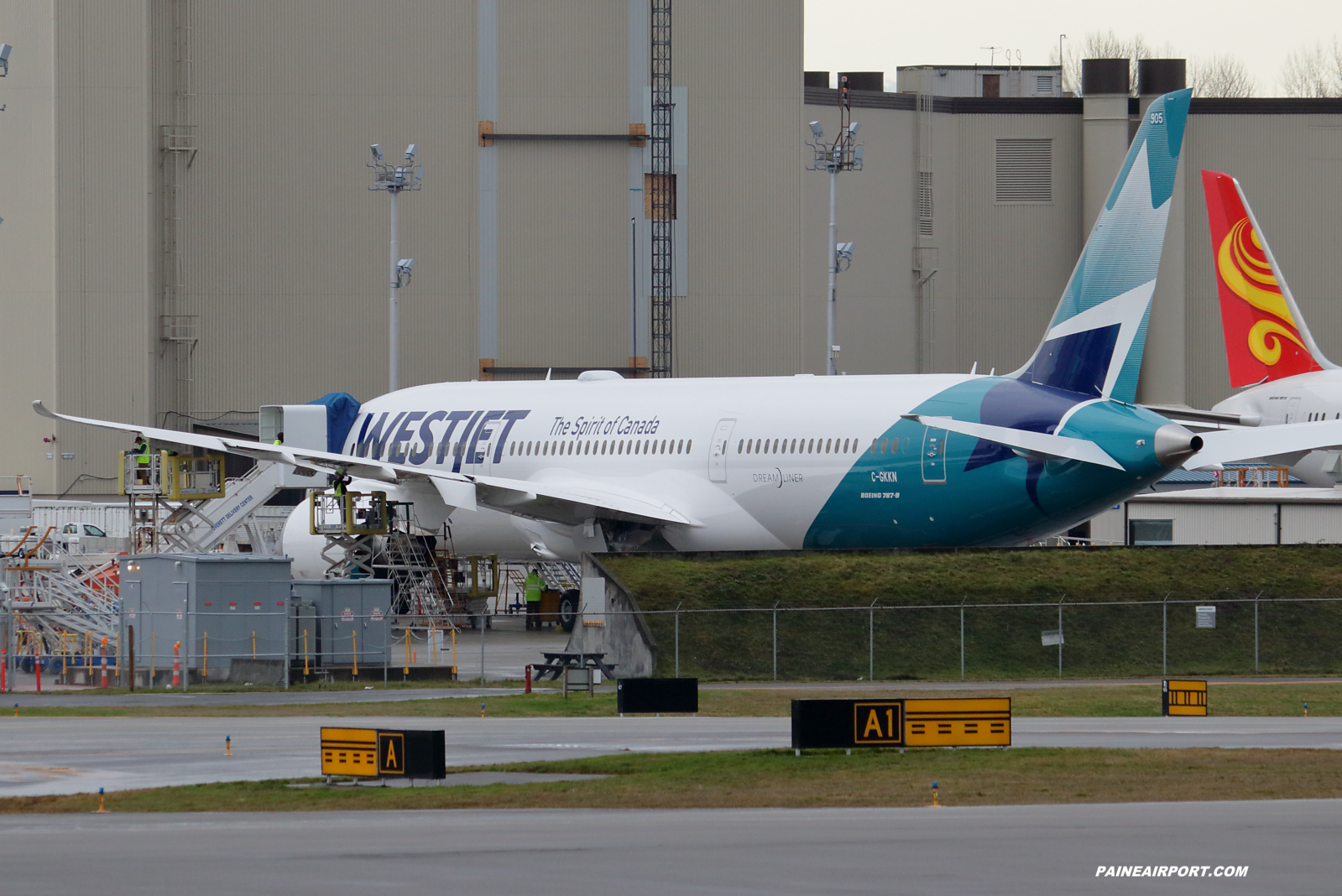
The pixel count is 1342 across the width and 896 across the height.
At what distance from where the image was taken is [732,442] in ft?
114

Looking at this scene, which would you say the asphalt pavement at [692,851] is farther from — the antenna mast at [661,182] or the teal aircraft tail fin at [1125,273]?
the antenna mast at [661,182]

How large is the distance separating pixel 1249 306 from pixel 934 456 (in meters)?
19.1

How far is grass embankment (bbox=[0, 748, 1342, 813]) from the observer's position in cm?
1521

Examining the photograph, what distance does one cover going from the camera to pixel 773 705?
25.0m

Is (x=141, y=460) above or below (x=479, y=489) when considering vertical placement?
above

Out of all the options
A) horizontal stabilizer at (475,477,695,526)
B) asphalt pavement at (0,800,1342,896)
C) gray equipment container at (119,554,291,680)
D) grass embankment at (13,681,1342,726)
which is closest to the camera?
asphalt pavement at (0,800,1342,896)

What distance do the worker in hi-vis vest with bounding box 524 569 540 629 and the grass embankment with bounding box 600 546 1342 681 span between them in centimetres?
1076

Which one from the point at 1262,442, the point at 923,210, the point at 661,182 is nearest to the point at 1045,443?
the point at 1262,442

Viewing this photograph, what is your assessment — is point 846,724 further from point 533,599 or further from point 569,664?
point 533,599

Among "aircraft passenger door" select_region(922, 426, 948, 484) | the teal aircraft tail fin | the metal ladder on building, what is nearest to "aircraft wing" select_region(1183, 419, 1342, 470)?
the teal aircraft tail fin

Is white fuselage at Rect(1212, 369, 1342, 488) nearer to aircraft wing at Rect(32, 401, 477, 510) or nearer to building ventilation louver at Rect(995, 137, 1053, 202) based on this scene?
aircraft wing at Rect(32, 401, 477, 510)

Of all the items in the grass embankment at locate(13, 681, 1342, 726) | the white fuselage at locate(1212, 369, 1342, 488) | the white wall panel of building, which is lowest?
the grass embankment at locate(13, 681, 1342, 726)

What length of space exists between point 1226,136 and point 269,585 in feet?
178

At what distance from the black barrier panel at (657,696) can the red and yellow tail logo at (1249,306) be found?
27005mm
